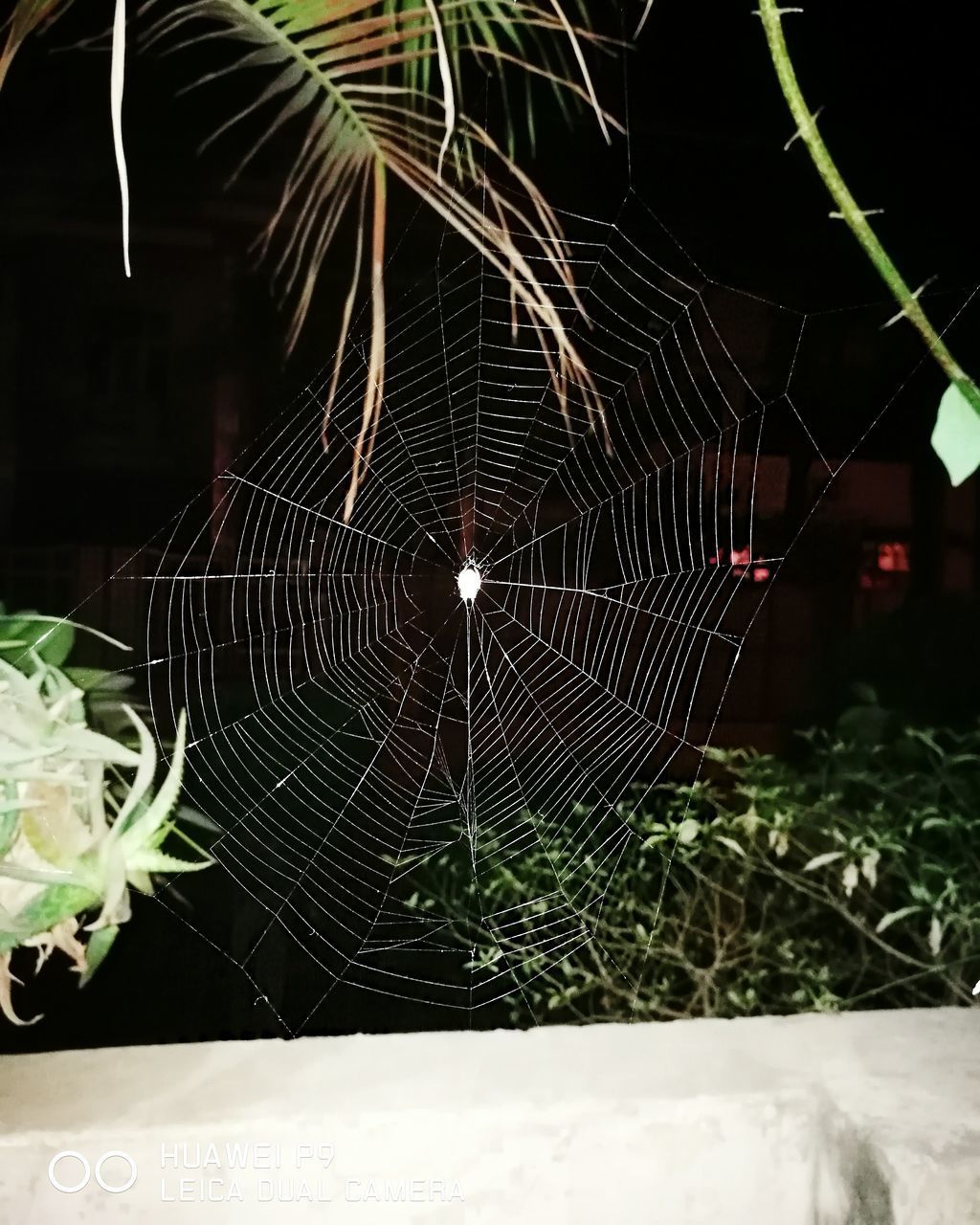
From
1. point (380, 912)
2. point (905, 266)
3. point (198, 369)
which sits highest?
point (905, 266)

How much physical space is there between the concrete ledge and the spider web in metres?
0.12

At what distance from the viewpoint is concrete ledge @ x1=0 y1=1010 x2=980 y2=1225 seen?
0.93 metres

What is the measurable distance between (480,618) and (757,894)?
0.49 metres

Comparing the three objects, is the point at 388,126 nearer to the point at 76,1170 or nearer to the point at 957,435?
the point at 957,435

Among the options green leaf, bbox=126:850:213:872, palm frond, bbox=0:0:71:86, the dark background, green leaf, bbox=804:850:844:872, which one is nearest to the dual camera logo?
the dark background

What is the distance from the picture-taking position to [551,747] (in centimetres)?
116

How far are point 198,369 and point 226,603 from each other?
255mm

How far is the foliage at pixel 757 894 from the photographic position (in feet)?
3.80

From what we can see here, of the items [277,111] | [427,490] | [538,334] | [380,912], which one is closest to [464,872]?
Result: [380,912]

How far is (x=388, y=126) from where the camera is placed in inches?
42.7

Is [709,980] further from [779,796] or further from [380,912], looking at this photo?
[380,912]

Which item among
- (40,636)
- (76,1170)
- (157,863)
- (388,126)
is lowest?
(76,1170)

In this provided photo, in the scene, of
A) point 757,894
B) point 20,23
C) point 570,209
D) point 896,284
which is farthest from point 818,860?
point 20,23

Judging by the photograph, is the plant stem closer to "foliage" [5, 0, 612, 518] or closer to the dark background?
the dark background
